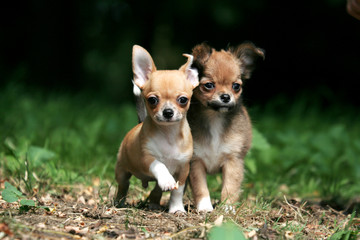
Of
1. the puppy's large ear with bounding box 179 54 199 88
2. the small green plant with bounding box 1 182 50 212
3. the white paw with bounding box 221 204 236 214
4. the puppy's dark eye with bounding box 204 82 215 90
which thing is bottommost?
the white paw with bounding box 221 204 236 214

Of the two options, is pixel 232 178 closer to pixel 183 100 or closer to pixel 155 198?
pixel 155 198

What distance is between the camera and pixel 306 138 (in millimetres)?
7328

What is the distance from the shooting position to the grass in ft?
14.8

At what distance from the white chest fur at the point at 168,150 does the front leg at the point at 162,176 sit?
11cm

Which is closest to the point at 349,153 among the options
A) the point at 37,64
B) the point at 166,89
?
the point at 166,89

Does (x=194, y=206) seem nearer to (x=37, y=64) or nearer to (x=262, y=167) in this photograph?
(x=262, y=167)

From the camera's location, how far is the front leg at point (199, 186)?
3.93 meters

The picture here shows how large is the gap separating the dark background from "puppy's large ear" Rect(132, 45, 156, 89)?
19.7 feet

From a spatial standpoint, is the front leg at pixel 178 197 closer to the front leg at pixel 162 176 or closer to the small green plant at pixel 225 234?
the front leg at pixel 162 176

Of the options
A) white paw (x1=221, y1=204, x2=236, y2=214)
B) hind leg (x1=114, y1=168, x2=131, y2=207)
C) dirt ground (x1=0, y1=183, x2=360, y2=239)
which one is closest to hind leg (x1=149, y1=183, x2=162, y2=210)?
dirt ground (x1=0, y1=183, x2=360, y2=239)

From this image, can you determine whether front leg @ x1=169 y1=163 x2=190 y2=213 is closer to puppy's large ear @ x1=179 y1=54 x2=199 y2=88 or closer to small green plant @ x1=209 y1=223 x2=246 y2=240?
puppy's large ear @ x1=179 y1=54 x2=199 y2=88

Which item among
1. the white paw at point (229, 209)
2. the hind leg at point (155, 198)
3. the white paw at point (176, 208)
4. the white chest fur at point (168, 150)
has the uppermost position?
the white chest fur at point (168, 150)

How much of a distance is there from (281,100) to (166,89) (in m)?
6.60

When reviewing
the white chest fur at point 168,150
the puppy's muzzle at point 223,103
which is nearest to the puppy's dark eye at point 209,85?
the puppy's muzzle at point 223,103
